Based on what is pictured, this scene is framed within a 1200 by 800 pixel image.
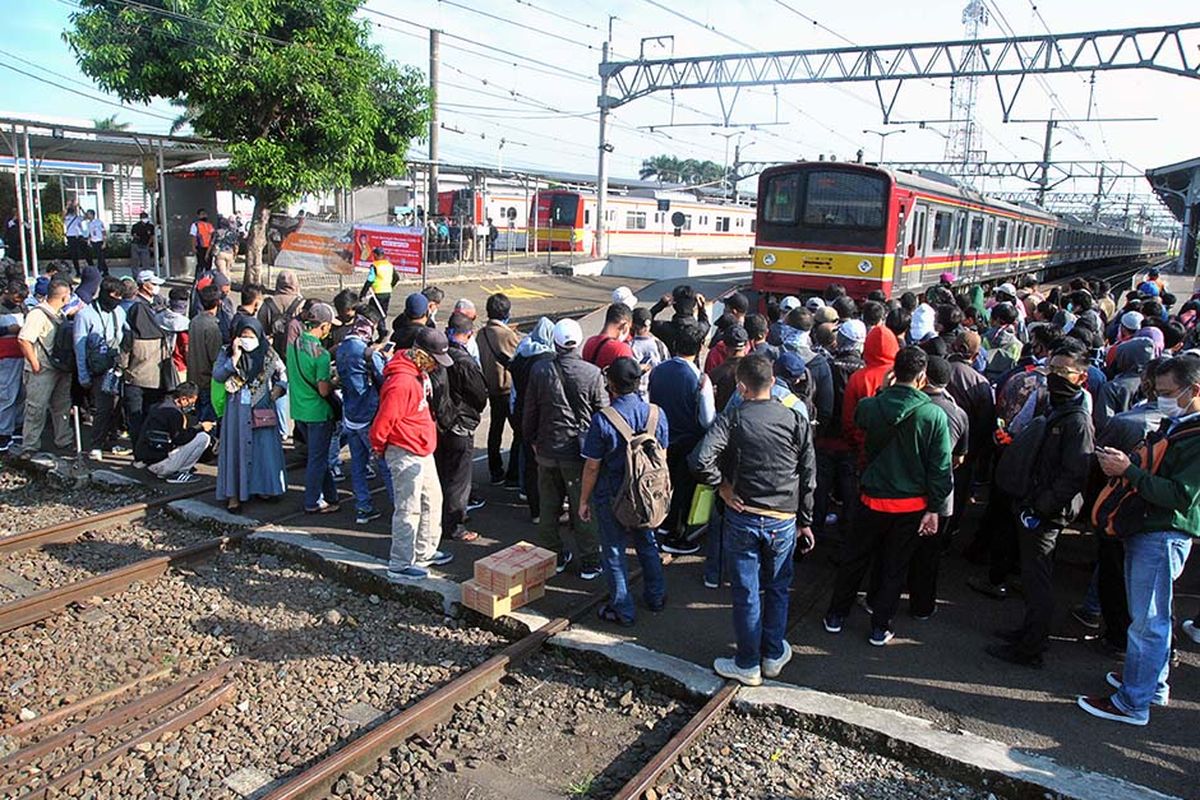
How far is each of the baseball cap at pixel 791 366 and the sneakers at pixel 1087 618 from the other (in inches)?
90.9

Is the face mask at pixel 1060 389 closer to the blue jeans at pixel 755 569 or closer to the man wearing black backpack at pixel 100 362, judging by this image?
the blue jeans at pixel 755 569

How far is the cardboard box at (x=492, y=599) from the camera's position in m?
5.17

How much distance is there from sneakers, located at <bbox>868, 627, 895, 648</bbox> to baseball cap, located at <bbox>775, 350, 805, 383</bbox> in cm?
162

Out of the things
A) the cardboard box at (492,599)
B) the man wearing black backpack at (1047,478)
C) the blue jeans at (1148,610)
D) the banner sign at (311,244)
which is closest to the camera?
the blue jeans at (1148,610)

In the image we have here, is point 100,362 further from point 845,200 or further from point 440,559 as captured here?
point 845,200

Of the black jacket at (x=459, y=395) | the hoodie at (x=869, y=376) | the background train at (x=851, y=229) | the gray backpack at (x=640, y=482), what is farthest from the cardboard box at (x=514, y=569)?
the background train at (x=851, y=229)

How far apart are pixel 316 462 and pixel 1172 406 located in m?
5.76

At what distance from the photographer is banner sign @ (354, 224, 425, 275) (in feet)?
50.0

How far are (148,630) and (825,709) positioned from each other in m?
4.01

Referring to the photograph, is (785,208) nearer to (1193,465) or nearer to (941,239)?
(941,239)

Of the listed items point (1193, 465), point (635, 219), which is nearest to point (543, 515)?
point (1193, 465)

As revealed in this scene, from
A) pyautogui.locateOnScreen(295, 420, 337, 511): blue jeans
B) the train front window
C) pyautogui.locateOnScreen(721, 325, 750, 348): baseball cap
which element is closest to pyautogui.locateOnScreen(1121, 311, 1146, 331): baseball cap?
pyautogui.locateOnScreen(721, 325, 750, 348): baseball cap

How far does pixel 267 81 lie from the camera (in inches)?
548

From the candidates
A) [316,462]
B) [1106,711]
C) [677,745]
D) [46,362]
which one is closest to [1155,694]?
[1106,711]
